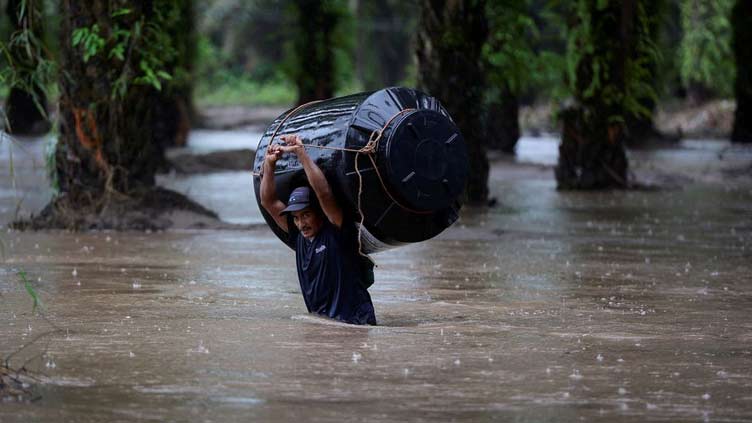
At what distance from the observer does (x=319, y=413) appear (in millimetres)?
5781

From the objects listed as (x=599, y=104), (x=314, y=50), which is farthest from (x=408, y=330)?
(x=314, y=50)

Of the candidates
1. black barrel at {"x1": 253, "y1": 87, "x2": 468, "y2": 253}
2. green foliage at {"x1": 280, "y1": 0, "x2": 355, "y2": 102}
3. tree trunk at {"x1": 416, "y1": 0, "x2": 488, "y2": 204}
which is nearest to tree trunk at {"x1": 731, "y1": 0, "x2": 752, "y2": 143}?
green foliage at {"x1": 280, "y1": 0, "x2": 355, "y2": 102}

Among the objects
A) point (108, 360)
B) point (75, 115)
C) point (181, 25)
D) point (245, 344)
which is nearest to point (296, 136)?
point (245, 344)

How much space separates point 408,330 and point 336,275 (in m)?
0.68

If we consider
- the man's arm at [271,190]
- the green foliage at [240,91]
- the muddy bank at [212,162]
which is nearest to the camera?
the man's arm at [271,190]

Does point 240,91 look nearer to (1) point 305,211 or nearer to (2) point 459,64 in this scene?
(2) point 459,64

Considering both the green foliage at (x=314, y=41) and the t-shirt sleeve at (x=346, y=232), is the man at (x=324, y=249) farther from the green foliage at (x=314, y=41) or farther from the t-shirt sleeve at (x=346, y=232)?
the green foliage at (x=314, y=41)

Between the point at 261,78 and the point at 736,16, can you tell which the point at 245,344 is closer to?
the point at 736,16

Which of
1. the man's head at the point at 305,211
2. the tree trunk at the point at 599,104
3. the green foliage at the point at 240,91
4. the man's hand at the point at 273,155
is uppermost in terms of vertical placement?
the man's hand at the point at 273,155

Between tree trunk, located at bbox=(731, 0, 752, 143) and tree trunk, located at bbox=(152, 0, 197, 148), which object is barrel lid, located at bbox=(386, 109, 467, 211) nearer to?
tree trunk, located at bbox=(152, 0, 197, 148)

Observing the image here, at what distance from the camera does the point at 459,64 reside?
54.0 feet

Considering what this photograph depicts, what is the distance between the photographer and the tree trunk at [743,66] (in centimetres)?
2778

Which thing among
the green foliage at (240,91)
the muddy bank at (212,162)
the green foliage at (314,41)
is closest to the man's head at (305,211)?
the muddy bank at (212,162)

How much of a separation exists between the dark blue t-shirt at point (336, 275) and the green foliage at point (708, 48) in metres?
24.1
